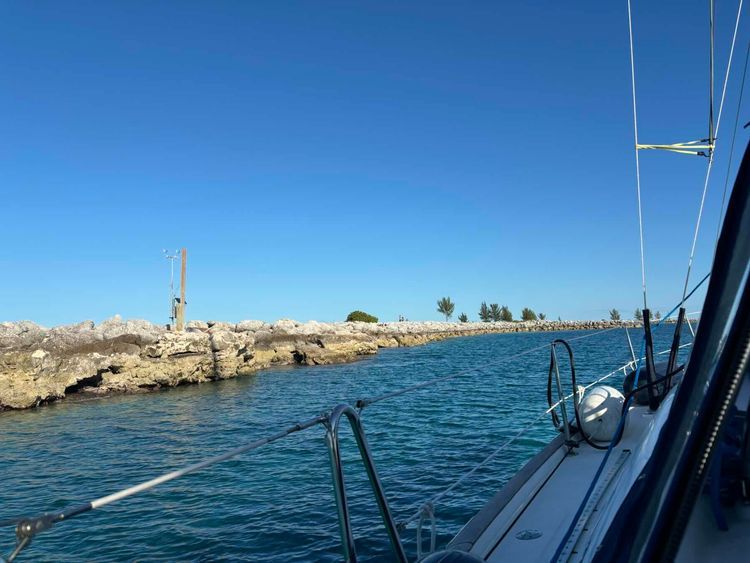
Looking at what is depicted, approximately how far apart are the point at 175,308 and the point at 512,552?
37.7 m

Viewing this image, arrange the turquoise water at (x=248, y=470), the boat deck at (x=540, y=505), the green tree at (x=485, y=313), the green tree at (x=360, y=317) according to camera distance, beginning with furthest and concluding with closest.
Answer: the green tree at (x=485, y=313)
the green tree at (x=360, y=317)
the turquoise water at (x=248, y=470)
the boat deck at (x=540, y=505)

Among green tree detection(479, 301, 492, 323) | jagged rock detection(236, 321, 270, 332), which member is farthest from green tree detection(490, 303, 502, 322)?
jagged rock detection(236, 321, 270, 332)

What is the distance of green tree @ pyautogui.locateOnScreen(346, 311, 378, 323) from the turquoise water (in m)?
64.0

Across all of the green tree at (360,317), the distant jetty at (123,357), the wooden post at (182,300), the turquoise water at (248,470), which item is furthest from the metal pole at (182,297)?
the green tree at (360,317)

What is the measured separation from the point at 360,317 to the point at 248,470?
245 ft

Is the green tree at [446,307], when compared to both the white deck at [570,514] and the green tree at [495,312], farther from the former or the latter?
the white deck at [570,514]

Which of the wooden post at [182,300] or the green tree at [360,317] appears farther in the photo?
the green tree at [360,317]

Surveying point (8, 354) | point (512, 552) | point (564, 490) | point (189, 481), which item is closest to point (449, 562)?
point (512, 552)

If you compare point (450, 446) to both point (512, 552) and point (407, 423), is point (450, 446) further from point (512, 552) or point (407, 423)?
point (512, 552)

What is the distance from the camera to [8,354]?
892 inches

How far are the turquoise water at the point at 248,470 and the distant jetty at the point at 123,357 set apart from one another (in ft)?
13.3

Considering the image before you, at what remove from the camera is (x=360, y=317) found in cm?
8419

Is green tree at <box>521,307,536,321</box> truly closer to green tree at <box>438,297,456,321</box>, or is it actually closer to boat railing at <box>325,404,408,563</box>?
green tree at <box>438,297,456,321</box>

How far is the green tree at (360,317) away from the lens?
83.8m
